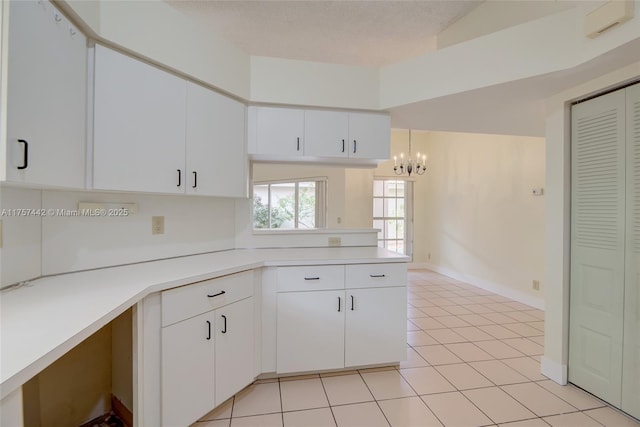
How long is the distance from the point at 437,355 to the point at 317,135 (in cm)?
204

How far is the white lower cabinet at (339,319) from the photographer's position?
2068 mm

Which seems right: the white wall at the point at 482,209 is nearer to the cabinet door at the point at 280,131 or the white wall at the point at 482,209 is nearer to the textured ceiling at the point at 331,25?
the textured ceiling at the point at 331,25

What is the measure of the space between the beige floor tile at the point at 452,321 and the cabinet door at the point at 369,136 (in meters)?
A: 1.98

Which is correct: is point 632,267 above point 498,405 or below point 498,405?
above

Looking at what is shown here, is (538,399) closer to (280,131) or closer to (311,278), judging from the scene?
(311,278)

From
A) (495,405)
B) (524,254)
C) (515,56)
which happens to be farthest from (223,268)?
(524,254)

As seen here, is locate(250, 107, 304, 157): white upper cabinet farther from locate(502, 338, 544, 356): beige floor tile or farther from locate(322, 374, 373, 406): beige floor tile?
locate(502, 338, 544, 356): beige floor tile

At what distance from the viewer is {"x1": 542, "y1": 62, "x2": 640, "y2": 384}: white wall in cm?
210

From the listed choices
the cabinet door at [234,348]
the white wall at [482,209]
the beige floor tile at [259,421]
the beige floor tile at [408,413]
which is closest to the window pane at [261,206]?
the cabinet door at [234,348]

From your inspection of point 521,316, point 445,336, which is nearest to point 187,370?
point 445,336

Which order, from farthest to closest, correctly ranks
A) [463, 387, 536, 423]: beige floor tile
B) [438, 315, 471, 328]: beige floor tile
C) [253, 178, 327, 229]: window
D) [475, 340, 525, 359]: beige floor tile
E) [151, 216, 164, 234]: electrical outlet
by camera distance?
1. [438, 315, 471, 328]: beige floor tile
2. [253, 178, 327, 229]: window
3. [475, 340, 525, 359]: beige floor tile
4. [151, 216, 164, 234]: electrical outlet
5. [463, 387, 536, 423]: beige floor tile

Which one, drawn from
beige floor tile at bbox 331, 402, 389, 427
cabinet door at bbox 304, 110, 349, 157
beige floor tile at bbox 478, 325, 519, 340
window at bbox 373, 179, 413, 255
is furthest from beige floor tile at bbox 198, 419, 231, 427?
window at bbox 373, 179, 413, 255

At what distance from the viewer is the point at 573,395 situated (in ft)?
6.59

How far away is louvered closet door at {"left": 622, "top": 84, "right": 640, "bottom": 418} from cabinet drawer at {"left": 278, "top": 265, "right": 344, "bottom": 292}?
1661 mm
